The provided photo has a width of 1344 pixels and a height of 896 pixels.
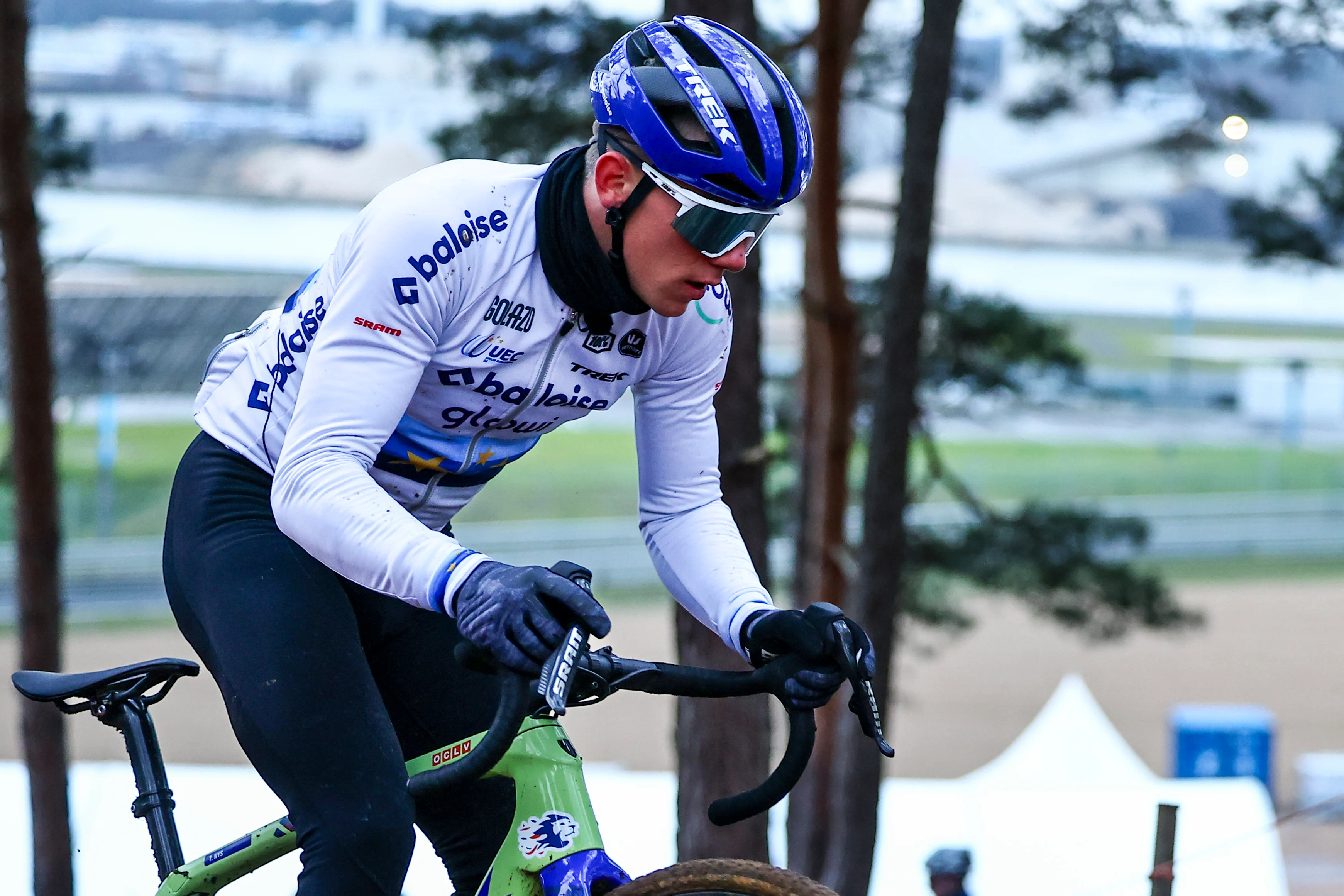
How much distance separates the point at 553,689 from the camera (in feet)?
5.42

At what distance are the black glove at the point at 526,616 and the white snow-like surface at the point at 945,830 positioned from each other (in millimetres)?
6424

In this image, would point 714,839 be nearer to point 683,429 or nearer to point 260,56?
point 683,429

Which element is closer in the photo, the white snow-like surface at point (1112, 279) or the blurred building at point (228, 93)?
the blurred building at point (228, 93)

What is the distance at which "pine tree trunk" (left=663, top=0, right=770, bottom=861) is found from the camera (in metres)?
6.07

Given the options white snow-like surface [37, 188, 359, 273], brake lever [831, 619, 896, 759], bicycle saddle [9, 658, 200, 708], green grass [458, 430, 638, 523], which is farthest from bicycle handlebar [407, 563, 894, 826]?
green grass [458, 430, 638, 523]

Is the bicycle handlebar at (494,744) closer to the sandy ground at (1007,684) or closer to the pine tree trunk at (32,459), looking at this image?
the pine tree trunk at (32,459)

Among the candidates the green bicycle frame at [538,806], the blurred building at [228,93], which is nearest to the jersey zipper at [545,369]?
the green bicycle frame at [538,806]

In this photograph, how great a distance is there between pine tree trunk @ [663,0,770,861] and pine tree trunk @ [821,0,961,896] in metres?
1.36

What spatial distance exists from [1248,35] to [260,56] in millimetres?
26108

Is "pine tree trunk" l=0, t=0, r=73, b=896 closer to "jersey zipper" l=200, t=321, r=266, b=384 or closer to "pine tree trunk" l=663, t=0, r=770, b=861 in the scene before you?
"pine tree trunk" l=663, t=0, r=770, b=861

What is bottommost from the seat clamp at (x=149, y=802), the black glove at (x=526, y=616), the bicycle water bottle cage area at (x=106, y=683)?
the seat clamp at (x=149, y=802)

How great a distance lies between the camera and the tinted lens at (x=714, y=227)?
1.98 metres

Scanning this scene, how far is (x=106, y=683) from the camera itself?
237cm

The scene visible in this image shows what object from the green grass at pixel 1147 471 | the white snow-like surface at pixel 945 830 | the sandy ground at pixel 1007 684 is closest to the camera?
the white snow-like surface at pixel 945 830
